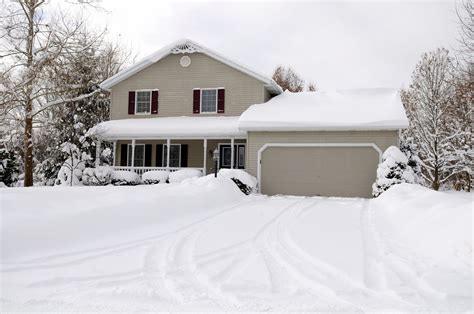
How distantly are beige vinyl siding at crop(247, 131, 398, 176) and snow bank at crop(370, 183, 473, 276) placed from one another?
5547 mm

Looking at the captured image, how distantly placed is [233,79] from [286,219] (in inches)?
457

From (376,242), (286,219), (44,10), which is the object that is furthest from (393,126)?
(44,10)

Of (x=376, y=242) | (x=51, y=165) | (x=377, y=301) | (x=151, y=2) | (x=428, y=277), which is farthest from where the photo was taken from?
(x=51, y=165)

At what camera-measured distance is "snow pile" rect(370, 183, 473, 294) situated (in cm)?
468

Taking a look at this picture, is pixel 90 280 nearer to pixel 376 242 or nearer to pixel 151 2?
pixel 376 242

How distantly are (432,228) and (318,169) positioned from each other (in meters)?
9.27

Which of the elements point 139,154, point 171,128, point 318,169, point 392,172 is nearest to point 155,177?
point 171,128

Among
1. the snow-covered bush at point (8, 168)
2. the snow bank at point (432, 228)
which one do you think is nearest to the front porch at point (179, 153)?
the snow-covered bush at point (8, 168)

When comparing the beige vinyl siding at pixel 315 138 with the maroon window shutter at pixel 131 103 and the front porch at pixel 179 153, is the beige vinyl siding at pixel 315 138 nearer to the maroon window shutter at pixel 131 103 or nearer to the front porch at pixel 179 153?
the front porch at pixel 179 153

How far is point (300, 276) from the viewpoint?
4.23 m

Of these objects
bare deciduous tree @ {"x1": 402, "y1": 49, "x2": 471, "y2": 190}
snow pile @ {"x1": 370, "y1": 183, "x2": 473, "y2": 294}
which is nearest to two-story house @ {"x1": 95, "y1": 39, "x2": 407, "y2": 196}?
bare deciduous tree @ {"x1": 402, "y1": 49, "x2": 471, "y2": 190}

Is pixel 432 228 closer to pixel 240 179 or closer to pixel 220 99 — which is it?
pixel 240 179

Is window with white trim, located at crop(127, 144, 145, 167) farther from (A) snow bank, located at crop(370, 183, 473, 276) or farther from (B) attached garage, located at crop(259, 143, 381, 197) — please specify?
(A) snow bank, located at crop(370, 183, 473, 276)

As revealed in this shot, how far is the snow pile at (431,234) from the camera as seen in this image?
184 inches
